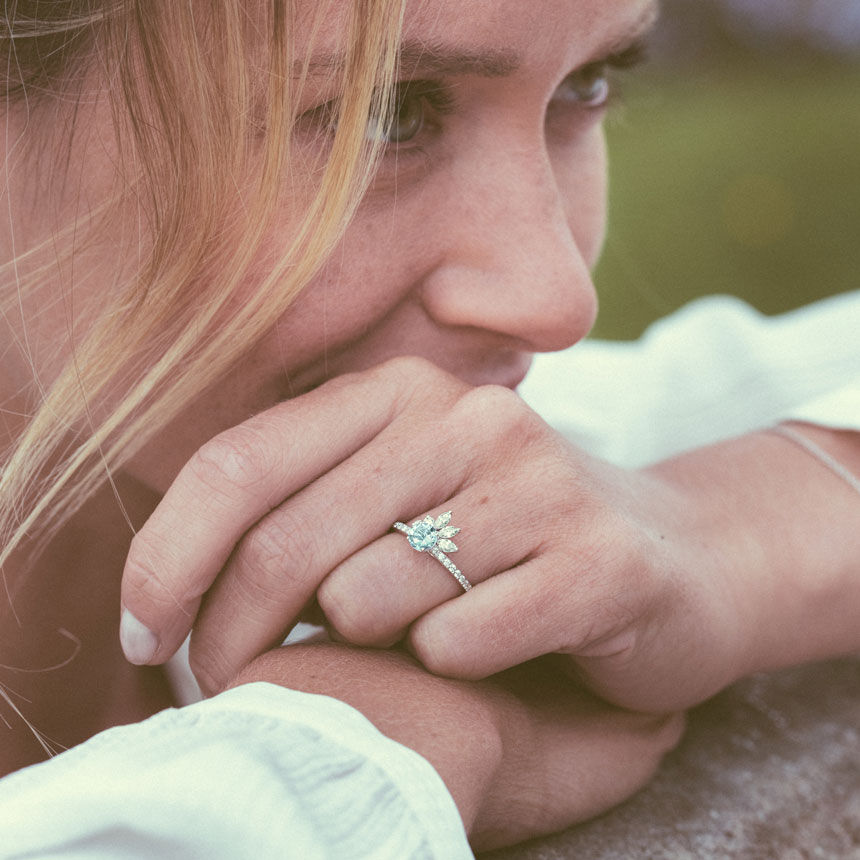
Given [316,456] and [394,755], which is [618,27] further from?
[394,755]

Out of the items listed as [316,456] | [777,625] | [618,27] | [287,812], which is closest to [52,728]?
[316,456]

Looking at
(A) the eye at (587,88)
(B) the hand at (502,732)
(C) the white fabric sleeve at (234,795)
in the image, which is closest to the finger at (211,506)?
(B) the hand at (502,732)

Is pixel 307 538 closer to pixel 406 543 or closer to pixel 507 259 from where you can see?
pixel 406 543

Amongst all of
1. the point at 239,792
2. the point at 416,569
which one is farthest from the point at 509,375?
the point at 239,792

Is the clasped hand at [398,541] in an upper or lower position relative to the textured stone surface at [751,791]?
upper

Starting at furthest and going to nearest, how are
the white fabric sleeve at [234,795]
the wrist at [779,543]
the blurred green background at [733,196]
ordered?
the blurred green background at [733,196] < the wrist at [779,543] < the white fabric sleeve at [234,795]

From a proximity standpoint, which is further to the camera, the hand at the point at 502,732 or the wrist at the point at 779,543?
the wrist at the point at 779,543

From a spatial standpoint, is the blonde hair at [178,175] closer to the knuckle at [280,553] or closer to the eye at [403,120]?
the eye at [403,120]

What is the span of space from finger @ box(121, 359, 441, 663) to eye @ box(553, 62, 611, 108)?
2.06 feet

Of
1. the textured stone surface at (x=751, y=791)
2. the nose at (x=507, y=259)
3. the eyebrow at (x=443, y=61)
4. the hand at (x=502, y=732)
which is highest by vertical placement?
the eyebrow at (x=443, y=61)

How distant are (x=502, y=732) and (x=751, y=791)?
0.38 metres

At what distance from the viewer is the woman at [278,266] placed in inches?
40.4

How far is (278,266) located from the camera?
110 centimetres

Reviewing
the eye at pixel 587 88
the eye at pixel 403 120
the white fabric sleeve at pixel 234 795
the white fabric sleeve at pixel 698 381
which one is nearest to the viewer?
the white fabric sleeve at pixel 234 795
